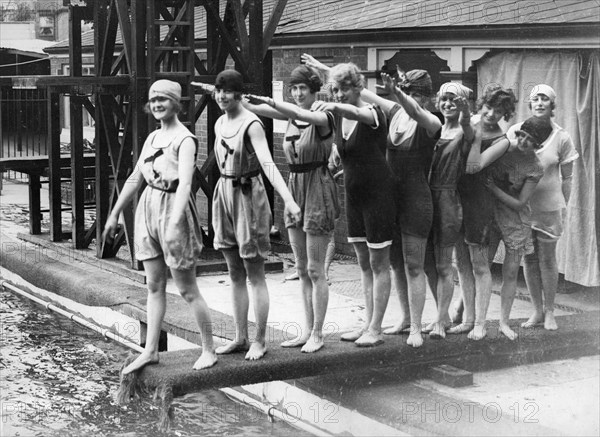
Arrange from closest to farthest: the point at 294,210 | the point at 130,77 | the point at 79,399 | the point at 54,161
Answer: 1. the point at 294,210
2. the point at 79,399
3. the point at 130,77
4. the point at 54,161

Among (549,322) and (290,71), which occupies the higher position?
(290,71)

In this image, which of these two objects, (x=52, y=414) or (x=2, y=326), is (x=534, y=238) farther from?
(x=2, y=326)

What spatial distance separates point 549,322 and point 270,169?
3061mm

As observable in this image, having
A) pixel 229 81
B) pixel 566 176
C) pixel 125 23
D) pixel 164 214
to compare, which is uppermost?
pixel 125 23

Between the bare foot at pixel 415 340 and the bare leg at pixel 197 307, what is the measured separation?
155cm

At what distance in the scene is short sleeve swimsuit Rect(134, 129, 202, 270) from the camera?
23.0 feet

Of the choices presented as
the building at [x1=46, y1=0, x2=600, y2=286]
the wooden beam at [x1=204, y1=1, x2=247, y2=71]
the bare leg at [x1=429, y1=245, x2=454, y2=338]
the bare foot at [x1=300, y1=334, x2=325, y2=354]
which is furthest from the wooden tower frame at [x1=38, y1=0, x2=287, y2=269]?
the bare leg at [x1=429, y1=245, x2=454, y2=338]

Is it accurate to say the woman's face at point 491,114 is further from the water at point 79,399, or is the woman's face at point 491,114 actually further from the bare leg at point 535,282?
the water at point 79,399

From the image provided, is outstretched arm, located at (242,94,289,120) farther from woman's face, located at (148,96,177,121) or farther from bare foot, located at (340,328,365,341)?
bare foot, located at (340,328,365,341)

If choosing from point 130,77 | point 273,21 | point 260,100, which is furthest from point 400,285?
point 273,21

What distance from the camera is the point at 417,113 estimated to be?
7320 millimetres

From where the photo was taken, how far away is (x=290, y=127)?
754 cm

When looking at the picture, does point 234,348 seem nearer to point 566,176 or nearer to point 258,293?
point 258,293

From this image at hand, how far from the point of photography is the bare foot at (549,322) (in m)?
8.59
